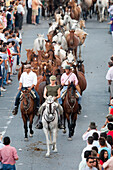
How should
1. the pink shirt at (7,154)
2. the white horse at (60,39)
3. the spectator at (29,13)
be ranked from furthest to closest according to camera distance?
the spectator at (29,13)
the white horse at (60,39)
the pink shirt at (7,154)

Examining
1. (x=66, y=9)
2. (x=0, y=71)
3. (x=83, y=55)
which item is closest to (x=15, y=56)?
(x=0, y=71)

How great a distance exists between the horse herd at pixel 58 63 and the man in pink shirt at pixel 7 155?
10.6 ft

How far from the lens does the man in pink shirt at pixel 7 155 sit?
16.4 meters

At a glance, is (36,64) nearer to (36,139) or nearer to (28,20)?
(36,139)

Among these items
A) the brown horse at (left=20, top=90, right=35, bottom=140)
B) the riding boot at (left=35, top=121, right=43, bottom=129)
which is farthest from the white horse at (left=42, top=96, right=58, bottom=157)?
the brown horse at (left=20, top=90, right=35, bottom=140)

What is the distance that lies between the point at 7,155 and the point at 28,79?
5.49m

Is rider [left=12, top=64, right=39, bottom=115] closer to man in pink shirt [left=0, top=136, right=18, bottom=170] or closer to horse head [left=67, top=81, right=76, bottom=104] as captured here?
horse head [left=67, top=81, right=76, bottom=104]

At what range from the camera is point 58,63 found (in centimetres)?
2664

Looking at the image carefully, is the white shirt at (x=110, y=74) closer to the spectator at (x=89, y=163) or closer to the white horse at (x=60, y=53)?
the white horse at (x=60, y=53)

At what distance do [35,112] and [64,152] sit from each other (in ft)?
6.74

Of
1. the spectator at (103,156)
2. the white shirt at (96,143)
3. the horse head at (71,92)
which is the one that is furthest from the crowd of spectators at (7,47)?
the spectator at (103,156)

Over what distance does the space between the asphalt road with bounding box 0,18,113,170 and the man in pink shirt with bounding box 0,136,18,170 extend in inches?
97.9

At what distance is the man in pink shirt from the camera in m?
16.4

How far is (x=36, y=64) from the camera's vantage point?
27219mm
